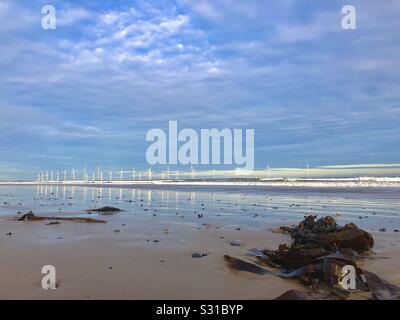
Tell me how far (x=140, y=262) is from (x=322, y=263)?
3.90 meters

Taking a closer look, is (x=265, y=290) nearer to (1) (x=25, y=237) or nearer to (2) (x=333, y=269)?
(2) (x=333, y=269)

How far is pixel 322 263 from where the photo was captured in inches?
282

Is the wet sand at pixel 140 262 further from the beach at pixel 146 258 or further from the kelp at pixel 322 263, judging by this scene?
the kelp at pixel 322 263

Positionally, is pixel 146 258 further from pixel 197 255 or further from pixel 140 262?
pixel 197 255

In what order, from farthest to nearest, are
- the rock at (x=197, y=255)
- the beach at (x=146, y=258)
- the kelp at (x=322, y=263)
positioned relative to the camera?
the rock at (x=197, y=255) → the beach at (x=146, y=258) → the kelp at (x=322, y=263)

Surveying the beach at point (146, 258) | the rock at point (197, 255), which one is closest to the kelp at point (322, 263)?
the beach at point (146, 258)

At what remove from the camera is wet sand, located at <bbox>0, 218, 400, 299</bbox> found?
6336 millimetres

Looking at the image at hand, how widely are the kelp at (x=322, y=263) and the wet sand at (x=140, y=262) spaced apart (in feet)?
1.15

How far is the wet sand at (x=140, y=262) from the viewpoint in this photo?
6.34 m

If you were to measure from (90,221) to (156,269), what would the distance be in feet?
28.7
